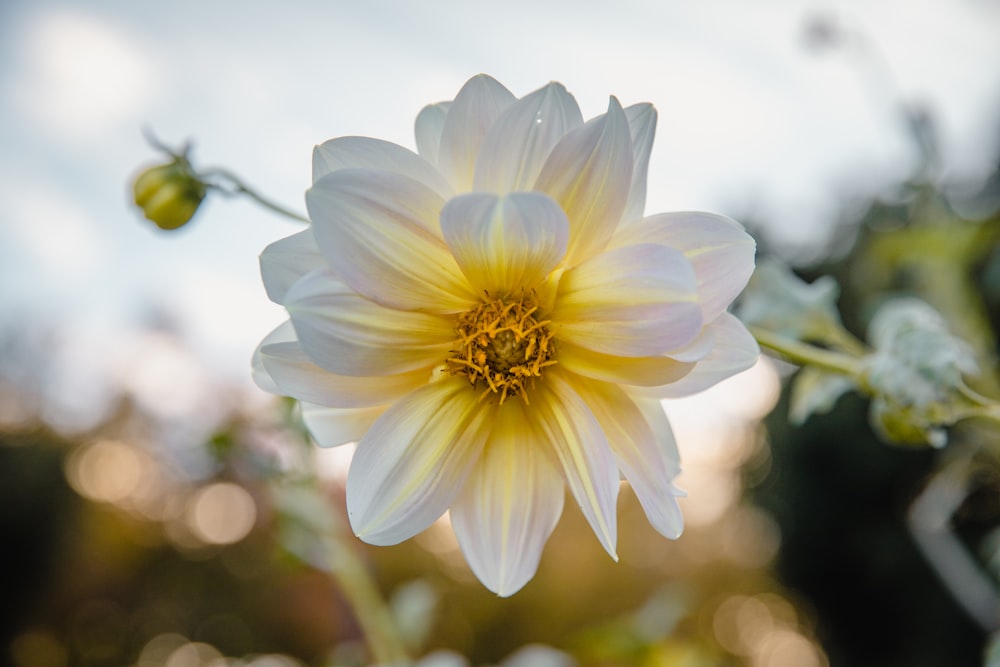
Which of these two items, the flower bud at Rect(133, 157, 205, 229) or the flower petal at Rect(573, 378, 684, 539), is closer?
the flower petal at Rect(573, 378, 684, 539)

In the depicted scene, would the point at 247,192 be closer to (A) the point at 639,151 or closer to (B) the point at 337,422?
(B) the point at 337,422

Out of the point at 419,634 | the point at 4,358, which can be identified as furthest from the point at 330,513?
the point at 4,358

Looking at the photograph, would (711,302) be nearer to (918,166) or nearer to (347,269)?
(347,269)

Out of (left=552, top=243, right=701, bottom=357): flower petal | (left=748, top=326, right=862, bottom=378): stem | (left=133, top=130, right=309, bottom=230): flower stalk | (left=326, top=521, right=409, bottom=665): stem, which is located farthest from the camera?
(left=326, top=521, right=409, bottom=665): stem

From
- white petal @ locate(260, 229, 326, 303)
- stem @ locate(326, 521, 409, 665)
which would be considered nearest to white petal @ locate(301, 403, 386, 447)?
white petal @ locate(260, 229, 326, 303)

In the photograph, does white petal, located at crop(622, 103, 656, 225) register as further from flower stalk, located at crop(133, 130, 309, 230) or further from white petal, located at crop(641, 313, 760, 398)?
flower stalk, located at crop(133, 130, 309, 230)

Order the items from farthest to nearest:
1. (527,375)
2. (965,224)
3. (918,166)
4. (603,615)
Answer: (603,615), (918,166), (965,224), (527,375)

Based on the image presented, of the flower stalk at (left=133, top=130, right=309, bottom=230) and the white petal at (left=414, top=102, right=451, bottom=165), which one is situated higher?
the white petal at (left=414, top=102, right=451, bottom=165)
